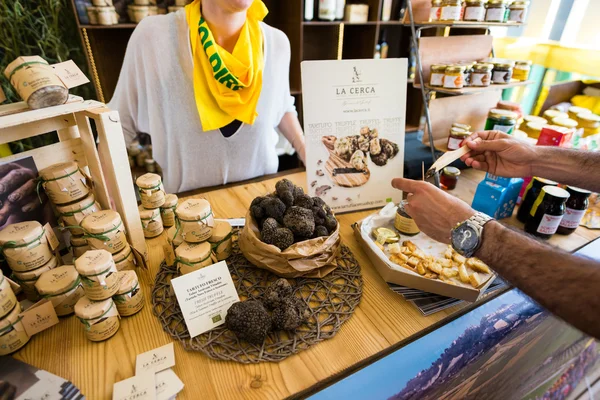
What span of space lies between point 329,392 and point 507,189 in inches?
38.8

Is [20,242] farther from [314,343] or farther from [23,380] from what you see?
[314,343]

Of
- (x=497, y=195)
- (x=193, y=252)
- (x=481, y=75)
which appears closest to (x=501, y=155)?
(x=497, y=195)

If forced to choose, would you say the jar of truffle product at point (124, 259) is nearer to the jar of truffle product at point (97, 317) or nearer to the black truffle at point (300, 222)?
the jar of truffle product at point (97, 317)

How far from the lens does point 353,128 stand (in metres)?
1.20

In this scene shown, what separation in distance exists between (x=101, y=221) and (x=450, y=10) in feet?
5.21

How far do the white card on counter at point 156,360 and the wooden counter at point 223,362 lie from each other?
0.05 ft

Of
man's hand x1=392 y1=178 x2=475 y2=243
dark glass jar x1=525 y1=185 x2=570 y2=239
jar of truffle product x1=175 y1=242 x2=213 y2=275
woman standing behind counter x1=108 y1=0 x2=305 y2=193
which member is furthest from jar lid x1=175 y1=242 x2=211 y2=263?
dark glass jar x1=525 y1=185 x2=570 y2=239

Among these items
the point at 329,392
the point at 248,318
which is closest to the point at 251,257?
the point at 248,318

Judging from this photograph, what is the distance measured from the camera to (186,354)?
76 centimetres

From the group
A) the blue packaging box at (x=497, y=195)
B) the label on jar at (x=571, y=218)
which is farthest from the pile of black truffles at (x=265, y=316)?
the label on jar at (x=571, y=218)

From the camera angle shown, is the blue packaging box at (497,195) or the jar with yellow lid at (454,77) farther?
the jar with yellow lid at (454,77)

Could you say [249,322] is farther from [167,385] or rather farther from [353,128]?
[353,128]

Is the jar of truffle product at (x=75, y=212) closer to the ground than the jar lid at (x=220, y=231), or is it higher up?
higher up

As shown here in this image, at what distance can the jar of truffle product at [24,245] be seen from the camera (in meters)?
0.78
